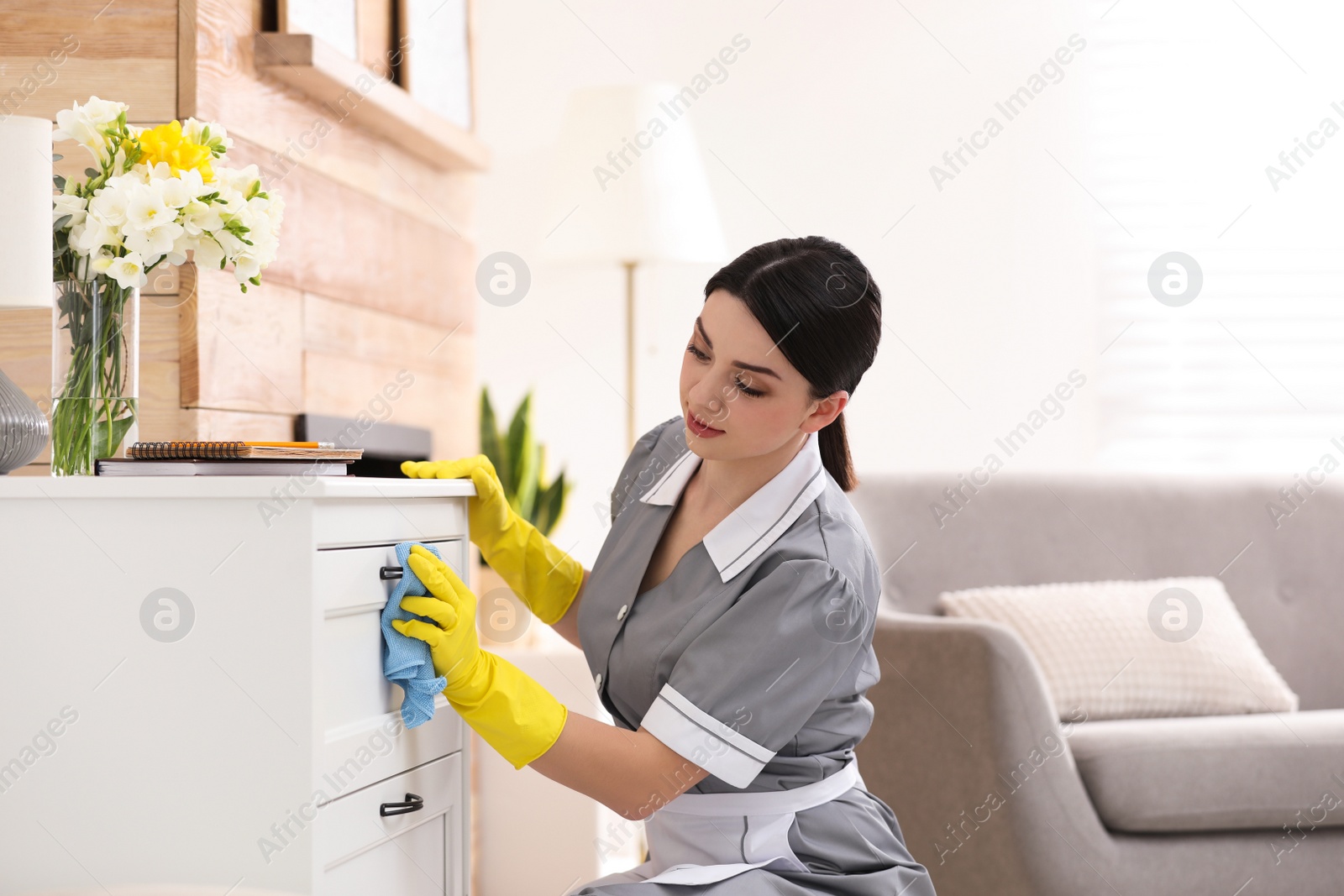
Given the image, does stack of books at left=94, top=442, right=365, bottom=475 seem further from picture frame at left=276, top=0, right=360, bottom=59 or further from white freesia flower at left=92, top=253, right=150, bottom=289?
picture frame at left=276, top=0, right=360, bottom=59

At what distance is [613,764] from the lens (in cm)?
121

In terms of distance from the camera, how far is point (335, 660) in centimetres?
105

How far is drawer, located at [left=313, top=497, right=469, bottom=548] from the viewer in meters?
1.04

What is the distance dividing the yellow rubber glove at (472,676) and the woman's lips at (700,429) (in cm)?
34

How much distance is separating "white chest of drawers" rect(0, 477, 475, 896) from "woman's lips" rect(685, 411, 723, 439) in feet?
1.38

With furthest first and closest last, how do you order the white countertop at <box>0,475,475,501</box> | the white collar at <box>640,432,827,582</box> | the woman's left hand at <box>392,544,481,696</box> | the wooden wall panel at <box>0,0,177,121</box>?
the wooden wall panel at <box>0,0,177,121</box> < the white collar at <box>640,432,827,582</box> < the woman's left hand at <box>392,544,481,696</box> < the white countertop at <box>0,475,475,501</box>

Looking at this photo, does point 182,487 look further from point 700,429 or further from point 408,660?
point 700,429

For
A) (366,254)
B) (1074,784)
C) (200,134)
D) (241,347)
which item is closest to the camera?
(200,134)

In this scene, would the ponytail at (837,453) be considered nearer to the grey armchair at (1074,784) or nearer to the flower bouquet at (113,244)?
the grey armchair at (1074,784)

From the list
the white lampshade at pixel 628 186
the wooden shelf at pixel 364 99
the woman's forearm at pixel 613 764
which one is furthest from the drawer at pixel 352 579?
the white lampshade at pixel 628 186

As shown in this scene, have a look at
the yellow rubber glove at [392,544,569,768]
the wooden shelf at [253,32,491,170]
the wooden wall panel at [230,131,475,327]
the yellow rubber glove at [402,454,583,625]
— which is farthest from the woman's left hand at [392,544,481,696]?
the wooden shelf at [253,32,491,170]

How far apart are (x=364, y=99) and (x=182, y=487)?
3.88 feet

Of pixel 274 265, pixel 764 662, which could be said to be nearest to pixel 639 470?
pixel 764 662

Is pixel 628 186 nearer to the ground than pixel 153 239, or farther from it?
farther from it
